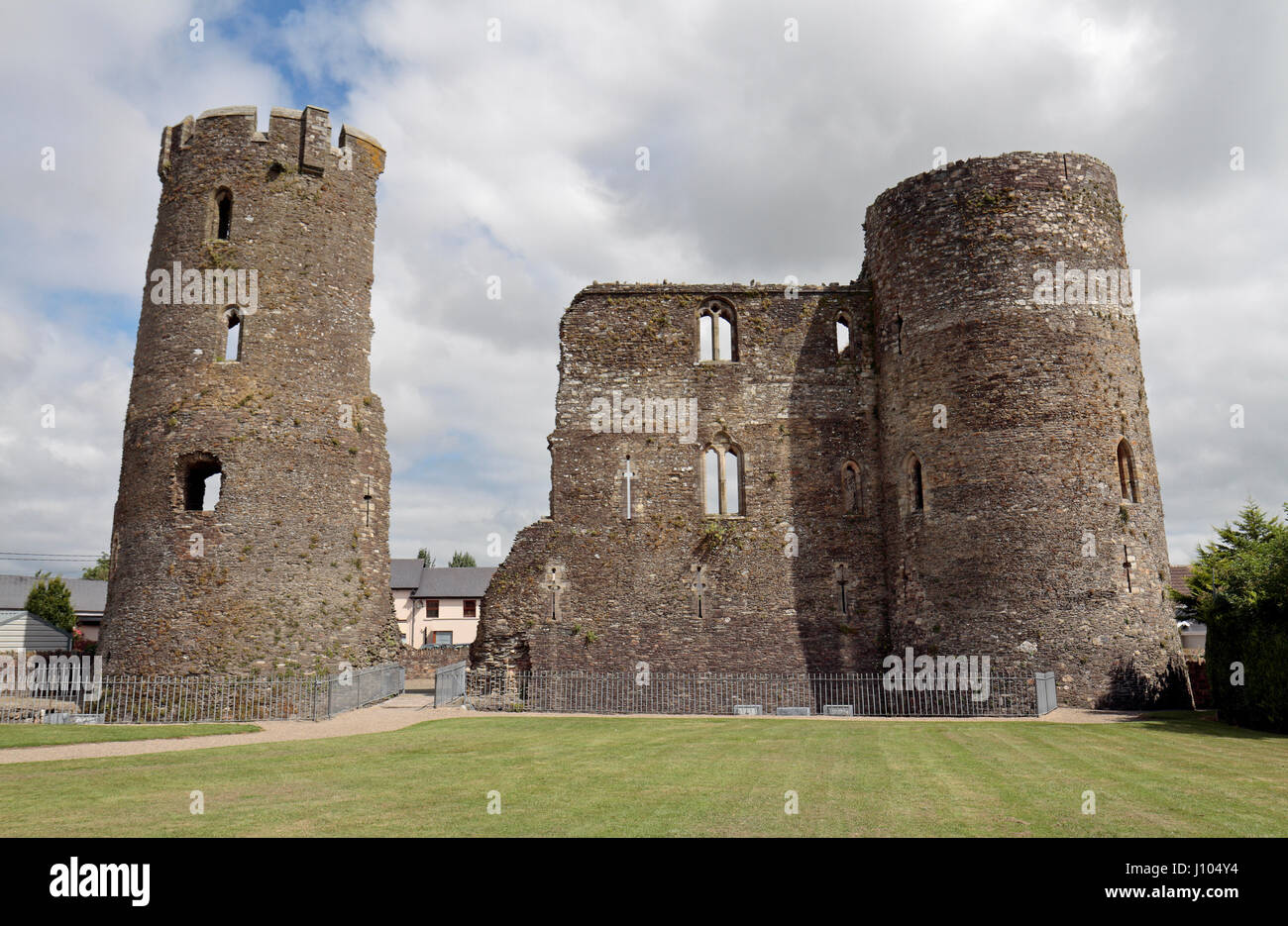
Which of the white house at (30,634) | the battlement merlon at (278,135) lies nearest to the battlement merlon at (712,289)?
the battlement merlon at (278,135)

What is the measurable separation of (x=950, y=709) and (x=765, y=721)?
16.8ft

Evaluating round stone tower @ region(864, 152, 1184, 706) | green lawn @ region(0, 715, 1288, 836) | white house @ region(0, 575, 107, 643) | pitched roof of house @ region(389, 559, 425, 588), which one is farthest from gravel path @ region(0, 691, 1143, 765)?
white house @ region(0, 575, 107, 643)

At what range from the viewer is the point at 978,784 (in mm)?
10273

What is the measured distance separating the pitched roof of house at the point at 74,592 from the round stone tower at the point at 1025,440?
5219 centimetres

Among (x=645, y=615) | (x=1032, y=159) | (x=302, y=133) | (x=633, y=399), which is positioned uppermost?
(x=302, y=133)

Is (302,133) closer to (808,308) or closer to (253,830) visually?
(808,308)

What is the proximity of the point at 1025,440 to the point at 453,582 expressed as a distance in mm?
48181

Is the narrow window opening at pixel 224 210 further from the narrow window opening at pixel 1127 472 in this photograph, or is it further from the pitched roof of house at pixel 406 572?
the pitched roof of house at pixel 406 572

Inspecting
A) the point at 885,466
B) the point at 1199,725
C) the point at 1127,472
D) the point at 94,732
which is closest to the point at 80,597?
the point at 94,732

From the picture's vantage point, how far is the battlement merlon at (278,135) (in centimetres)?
2403

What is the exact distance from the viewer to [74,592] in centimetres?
5694

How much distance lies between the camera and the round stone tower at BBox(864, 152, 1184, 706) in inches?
794

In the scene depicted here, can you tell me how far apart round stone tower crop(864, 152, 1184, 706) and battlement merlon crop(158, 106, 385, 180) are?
1692 cm

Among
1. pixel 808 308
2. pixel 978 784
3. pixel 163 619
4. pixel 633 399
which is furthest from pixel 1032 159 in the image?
pixel 163 619
